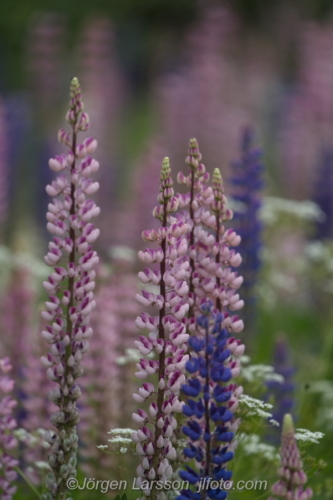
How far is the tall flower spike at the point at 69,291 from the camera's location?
311 cm

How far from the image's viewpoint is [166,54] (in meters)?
18.2

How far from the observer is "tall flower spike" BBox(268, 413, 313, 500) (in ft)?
9.11

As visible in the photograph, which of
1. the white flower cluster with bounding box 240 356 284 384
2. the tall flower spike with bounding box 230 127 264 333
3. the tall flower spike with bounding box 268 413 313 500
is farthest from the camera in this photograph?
the tall flower spike with bounding box 230 127 264 333

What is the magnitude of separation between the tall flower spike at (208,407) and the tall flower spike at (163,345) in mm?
76

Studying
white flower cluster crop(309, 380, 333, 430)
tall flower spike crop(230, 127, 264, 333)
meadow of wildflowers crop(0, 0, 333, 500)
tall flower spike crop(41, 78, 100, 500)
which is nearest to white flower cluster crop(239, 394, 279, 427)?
meadow of wildflowers crop(0, 0, 333, 500)

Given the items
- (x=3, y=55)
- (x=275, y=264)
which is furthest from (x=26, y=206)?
(x=3, y=55)

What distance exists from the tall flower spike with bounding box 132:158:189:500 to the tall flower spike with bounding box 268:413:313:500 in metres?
0.44

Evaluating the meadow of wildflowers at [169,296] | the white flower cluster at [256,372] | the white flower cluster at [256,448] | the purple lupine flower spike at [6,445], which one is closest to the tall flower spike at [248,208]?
the meadow of wildflowers at [169,296]

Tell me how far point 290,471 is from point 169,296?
2.44 ft

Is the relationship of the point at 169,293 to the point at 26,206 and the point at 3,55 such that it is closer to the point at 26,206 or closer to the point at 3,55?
the point at 26,206

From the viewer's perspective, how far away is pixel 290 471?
280 cm

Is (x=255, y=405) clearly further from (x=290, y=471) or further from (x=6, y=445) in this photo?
(x=6, y=445)

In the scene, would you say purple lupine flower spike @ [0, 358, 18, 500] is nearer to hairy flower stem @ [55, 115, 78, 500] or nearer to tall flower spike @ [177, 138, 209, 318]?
hairy flower stem @ [55, 115, 78, 500]

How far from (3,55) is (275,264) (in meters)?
10.8
